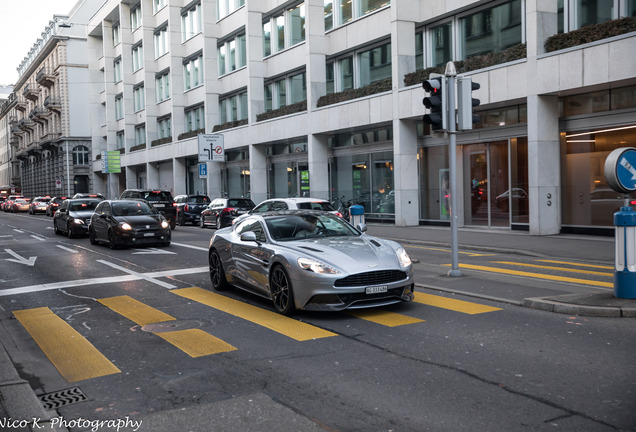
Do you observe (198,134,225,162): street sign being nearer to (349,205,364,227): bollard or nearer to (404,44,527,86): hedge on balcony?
(404,44,527,86): hedge on balcony

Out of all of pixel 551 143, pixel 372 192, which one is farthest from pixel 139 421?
pixel 372 192

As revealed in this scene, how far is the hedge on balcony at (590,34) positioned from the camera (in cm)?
1725

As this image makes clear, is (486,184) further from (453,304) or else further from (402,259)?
(402,259)

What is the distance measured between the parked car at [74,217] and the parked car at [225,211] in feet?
16.7

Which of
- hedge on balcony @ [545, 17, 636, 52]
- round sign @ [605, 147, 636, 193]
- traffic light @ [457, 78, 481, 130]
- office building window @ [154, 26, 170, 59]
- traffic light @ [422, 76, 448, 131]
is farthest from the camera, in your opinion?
office building window @ [154, 26, 170, 59]

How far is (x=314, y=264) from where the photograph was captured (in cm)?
828

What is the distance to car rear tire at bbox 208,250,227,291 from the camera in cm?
1090

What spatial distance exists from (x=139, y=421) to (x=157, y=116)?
2020 inches

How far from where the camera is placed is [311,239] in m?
9.34

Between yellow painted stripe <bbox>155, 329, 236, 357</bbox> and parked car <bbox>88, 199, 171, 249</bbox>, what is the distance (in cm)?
1198

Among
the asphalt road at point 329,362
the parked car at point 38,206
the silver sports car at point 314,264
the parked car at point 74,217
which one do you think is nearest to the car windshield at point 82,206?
the parked car at point 74,217

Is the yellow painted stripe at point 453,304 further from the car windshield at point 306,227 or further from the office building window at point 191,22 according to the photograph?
the office building window at point 191,22

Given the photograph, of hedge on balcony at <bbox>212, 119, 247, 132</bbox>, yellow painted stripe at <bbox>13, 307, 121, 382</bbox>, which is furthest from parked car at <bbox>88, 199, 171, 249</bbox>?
hedge on balcony at <bbox>212, 119, 247, 132</bbox>

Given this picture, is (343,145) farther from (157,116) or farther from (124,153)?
(124,153)
